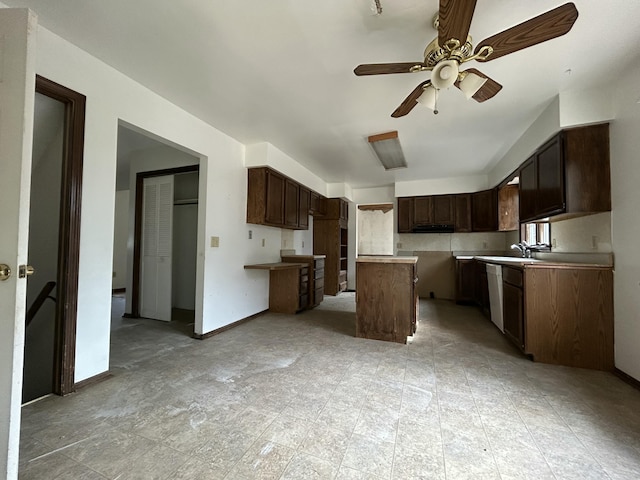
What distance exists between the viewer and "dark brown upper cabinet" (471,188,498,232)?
489cm

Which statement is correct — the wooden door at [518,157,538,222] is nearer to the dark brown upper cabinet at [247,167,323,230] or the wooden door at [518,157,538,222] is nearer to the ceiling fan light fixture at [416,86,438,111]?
the ceiling fan light fixture at [416,86,438,111]

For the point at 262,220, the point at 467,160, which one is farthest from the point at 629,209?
the point at 262,220

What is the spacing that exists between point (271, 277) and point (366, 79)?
10.8 feet

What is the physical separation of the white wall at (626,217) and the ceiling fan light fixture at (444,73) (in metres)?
1.68

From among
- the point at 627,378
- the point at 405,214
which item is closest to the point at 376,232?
the point at 405,214

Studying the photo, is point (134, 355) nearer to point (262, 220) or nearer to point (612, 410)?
point (262, 220)

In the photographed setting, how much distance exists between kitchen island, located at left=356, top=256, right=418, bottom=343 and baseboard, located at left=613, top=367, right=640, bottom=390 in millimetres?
1658

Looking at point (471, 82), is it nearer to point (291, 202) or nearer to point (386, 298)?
point (386, 298)

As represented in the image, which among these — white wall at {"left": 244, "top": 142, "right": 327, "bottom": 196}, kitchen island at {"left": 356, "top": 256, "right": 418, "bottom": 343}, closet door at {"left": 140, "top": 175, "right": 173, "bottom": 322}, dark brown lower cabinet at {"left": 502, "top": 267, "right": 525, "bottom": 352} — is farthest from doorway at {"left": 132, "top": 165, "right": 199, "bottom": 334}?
dark brown lower cabinet at {"left": 502, "top": 267, "right": 525, "bottom": 352}

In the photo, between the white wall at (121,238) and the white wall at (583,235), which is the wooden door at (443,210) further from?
the white wall at (121,238)

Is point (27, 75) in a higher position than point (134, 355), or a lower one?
higher

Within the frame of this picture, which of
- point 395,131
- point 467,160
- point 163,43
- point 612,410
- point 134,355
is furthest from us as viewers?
point 467,160

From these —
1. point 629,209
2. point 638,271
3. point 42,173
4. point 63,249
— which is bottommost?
point 638,271

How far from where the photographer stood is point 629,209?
2135 millimetres
